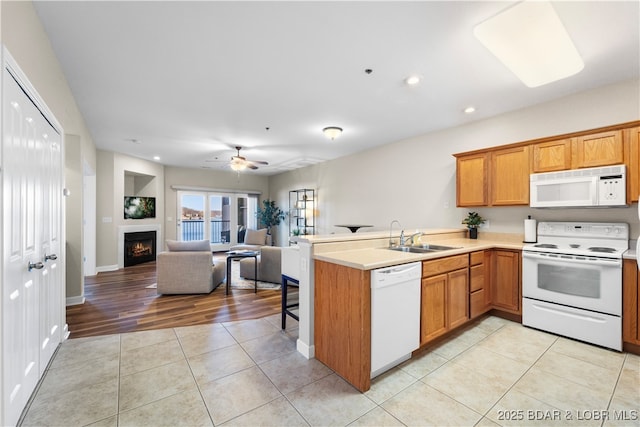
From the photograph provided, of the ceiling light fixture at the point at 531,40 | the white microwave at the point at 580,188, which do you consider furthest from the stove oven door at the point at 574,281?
the ceiling light fixture at the point at 531,40

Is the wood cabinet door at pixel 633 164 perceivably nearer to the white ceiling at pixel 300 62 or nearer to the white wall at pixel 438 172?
the white wall at pixel 438 172

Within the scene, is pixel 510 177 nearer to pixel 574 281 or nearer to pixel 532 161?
pixel 532 161

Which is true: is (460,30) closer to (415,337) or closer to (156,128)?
(415,337)

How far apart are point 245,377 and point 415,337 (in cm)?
145

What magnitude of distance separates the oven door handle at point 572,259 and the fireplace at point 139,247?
7845mm

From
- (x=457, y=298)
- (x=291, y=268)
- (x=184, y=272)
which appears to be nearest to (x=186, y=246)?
(x=184, y=272)

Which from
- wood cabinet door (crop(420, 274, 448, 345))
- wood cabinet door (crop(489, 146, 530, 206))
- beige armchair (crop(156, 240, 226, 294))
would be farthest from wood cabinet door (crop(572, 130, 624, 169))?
beige armchair (crop(156, 240, 226, 294))

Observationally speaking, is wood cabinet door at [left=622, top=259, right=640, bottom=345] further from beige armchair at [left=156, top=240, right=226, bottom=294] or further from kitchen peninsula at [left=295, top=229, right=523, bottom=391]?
beige armchair at [left=156, top=240, right=226, bottom=294]

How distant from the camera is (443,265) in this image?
258 cm

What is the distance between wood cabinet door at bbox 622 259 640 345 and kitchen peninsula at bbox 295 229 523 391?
0.82 meters

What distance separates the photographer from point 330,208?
710 cm

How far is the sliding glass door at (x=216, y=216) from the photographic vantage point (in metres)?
8.23

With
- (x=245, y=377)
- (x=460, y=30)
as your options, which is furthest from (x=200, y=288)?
(x=460, y=30)

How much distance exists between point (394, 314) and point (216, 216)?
7.83m
